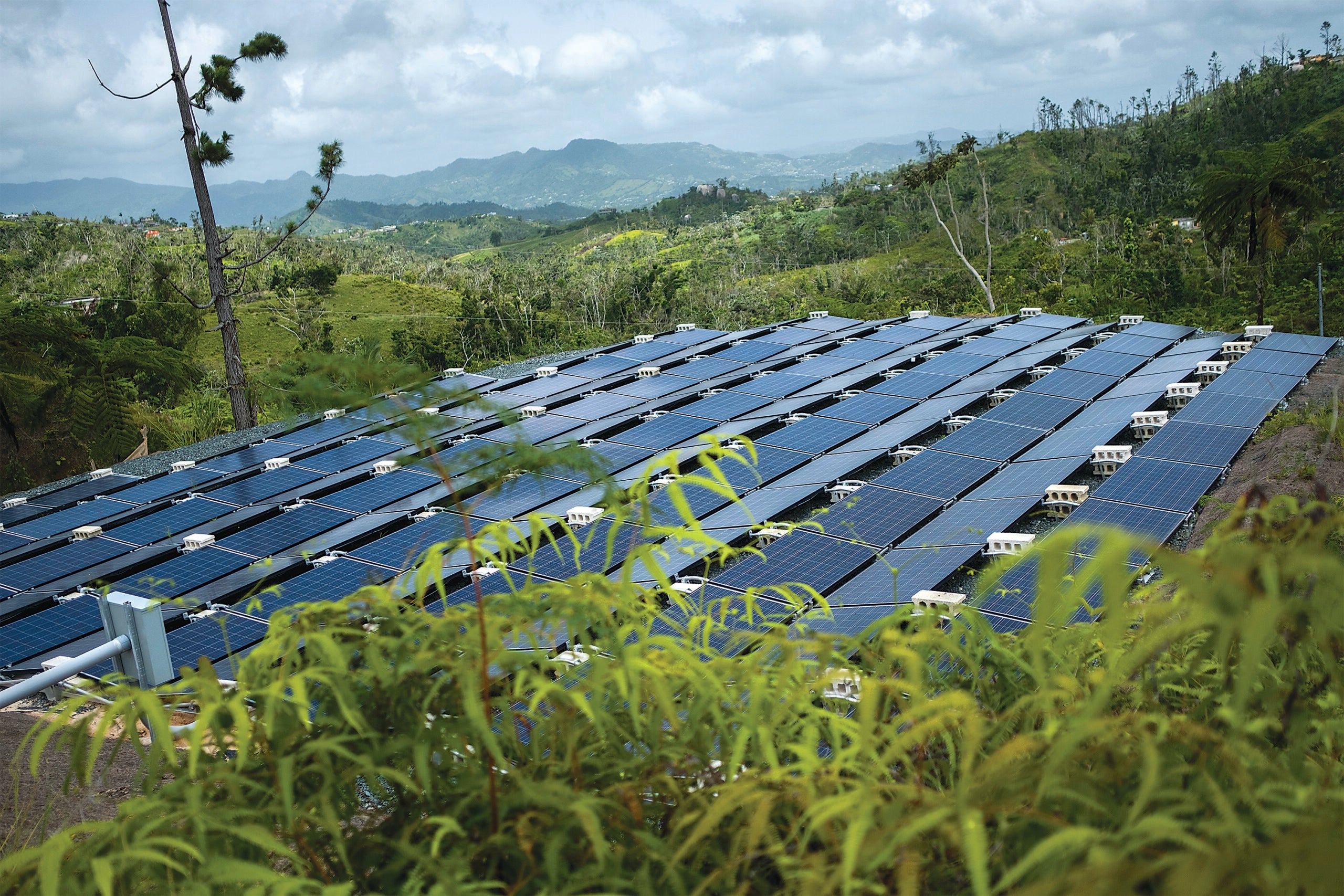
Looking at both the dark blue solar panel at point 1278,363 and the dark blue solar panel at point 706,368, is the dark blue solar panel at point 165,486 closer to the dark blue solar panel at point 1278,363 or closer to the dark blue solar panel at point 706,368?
the dark blue solar panel at point 706,368

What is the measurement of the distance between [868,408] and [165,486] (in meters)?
14.1

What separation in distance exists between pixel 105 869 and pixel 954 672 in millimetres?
2033

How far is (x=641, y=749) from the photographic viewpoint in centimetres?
218

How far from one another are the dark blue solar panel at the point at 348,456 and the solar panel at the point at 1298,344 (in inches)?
739

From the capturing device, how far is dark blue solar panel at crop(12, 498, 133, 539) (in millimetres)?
16188

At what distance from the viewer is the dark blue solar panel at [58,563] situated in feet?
45.2

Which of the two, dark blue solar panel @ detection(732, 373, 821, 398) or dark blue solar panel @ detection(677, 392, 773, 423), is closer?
dark blue solar panel @ detection(677, 392, 773, 423)

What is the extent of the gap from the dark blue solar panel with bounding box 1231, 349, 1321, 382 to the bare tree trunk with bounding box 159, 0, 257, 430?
2355 cm

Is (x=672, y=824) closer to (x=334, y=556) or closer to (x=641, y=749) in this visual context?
(x=641, y=749)

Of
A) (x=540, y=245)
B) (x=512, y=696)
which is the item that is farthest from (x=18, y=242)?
(x=512, y=696)

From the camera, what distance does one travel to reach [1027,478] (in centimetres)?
A: 1361

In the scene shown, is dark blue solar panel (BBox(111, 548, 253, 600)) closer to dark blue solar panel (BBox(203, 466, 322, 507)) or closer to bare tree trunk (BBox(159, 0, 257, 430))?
dark blue solar panel (BBox(203, 466, 322, 507))

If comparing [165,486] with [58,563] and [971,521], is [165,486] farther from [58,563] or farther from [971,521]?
[971,521]

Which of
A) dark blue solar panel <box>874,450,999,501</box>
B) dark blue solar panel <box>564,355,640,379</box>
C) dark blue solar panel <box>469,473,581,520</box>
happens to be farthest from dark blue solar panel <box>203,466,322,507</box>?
dark blue solar panel <box>874,450,999,501</box>
